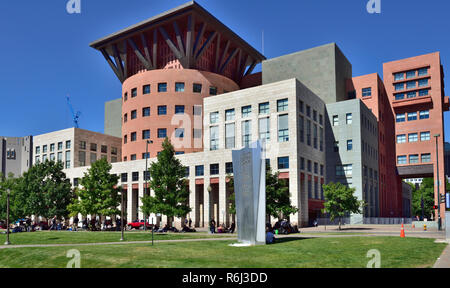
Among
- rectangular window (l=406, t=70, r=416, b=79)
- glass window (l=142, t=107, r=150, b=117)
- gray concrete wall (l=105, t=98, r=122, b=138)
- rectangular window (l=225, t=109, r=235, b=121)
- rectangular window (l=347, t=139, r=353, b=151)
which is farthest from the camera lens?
gray concrete wall (l=105, t=98, r=122, b=138)

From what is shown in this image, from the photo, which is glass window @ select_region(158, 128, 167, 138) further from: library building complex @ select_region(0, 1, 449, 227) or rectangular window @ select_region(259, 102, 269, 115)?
rectangular window @ select_region(259, 102, 269, 115)

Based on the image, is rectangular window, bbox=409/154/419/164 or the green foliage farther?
the green foliage

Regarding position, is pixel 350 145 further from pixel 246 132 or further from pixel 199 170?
pixel 199 170

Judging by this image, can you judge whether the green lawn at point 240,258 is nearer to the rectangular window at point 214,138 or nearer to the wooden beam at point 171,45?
the rectangular window at point 214,138

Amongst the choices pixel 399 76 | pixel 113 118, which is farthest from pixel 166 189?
pixel 113 118

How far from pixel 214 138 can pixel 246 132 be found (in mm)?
6620

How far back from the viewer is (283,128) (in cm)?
6456

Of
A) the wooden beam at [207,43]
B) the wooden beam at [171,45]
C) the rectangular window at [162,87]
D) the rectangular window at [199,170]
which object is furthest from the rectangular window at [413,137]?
the rectangular window at [162,87]

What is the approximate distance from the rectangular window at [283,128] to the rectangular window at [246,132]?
17.6 ft

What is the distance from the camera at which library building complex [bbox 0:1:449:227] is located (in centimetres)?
6681

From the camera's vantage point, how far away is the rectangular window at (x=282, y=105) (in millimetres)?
64875

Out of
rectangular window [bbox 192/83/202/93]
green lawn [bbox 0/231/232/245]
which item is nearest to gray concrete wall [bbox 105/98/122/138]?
rectangular window [bbox 192/83/202/93]

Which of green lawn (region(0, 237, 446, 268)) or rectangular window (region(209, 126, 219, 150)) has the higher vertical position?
rectangular window (region(209, 126, 219, 150))

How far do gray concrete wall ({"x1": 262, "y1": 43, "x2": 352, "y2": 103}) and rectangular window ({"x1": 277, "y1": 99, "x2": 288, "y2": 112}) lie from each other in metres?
16.4
